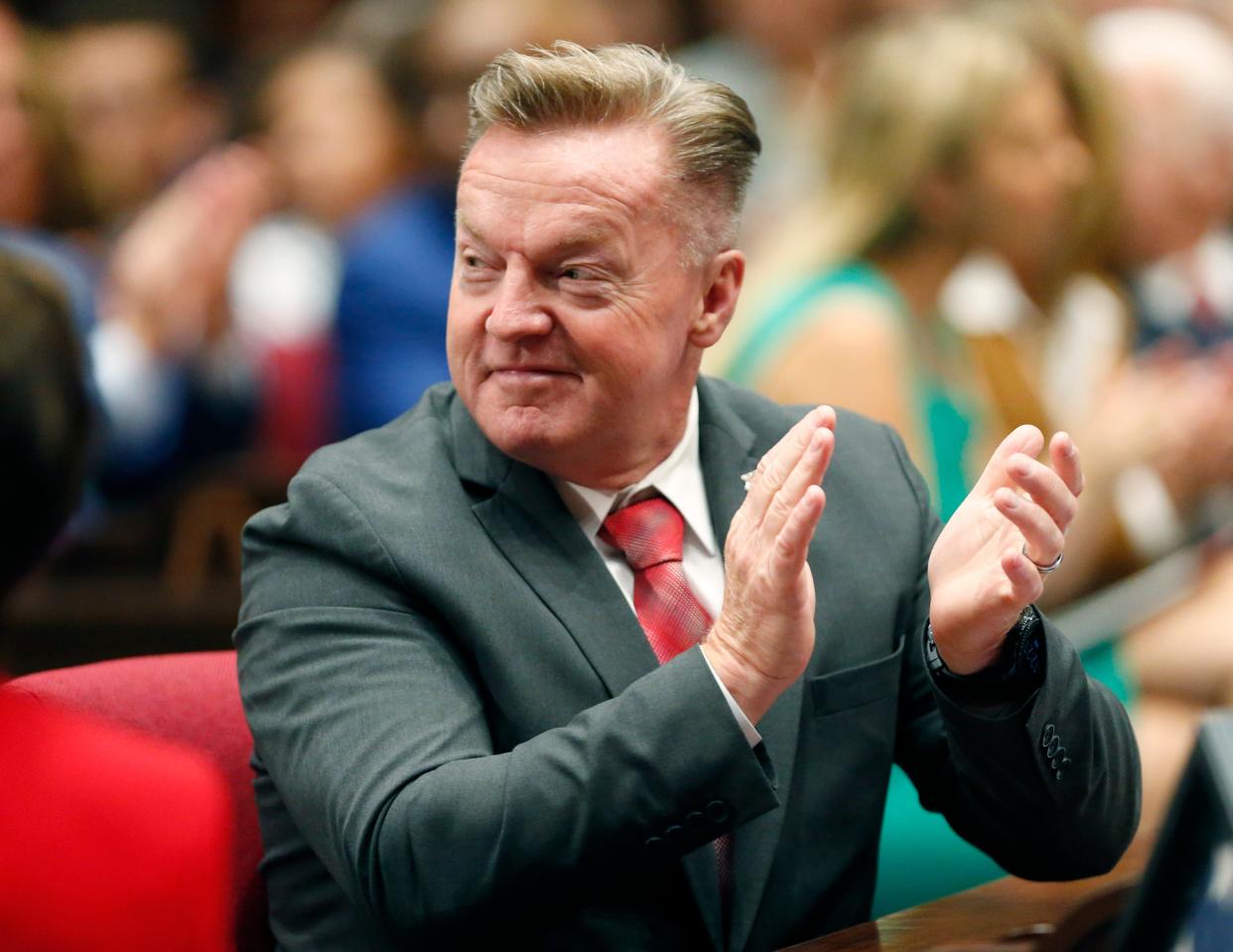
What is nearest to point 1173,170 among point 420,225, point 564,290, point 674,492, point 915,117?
point 915,117

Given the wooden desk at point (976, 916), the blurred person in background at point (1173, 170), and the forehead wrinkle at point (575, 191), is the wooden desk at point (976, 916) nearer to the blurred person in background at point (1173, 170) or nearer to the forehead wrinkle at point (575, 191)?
the forehead wrinkle at point (575, 191)

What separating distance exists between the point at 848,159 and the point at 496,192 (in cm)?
162

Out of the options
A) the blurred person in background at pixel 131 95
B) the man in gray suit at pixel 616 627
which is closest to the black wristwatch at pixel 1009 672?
the man in gray suit at pixel 616 627

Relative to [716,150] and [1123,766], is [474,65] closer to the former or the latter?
[716,150]

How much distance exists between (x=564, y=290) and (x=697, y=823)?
0.54 metres

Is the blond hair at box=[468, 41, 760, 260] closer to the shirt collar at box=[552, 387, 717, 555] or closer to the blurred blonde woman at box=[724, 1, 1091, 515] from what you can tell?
the shirt collar at box=[552, 387, 717, 555]

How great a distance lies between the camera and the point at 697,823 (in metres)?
1.48

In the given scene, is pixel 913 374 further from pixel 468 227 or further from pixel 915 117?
pixel 468 227

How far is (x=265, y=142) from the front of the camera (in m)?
5.00

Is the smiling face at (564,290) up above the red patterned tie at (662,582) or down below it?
above

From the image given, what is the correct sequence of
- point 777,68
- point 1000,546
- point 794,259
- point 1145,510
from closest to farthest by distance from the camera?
1. point 1000,546
2. point 794,259
3. point 1145,510
4. point 777,68

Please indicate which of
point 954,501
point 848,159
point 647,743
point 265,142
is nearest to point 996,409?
point 954,501

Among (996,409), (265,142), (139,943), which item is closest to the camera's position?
(139,943)

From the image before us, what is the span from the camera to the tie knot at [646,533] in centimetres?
174
